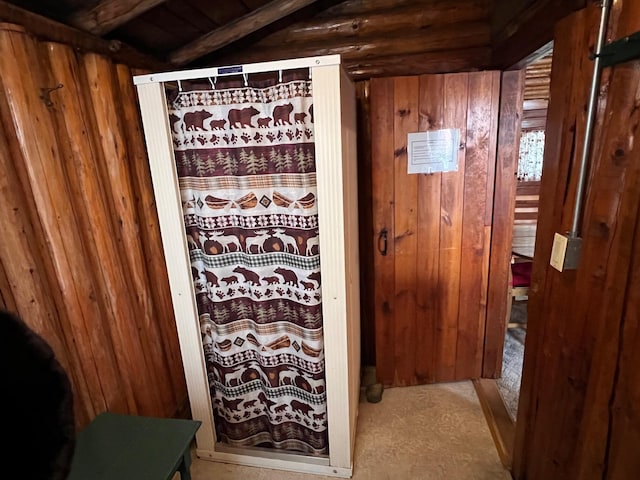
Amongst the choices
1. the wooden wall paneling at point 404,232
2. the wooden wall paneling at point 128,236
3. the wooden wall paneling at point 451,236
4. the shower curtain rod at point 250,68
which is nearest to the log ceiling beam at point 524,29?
the wooden wall paneling at point 451,236

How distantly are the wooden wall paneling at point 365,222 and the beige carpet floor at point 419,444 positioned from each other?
1.47ft

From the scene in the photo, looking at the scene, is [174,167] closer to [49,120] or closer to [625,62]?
[49,120]

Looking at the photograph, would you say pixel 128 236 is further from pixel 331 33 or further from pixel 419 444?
pixel 419 444

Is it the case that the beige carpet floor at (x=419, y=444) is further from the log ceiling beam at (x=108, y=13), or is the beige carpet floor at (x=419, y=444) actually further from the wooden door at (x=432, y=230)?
the log ceiling beam at (x=108, y=13)

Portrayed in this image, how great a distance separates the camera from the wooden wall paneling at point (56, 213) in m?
1.16

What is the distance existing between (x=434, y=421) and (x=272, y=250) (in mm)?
1538

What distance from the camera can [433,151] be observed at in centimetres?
195

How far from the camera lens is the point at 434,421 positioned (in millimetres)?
2092

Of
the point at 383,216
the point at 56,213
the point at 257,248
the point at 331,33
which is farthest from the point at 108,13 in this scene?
the point at 383,216

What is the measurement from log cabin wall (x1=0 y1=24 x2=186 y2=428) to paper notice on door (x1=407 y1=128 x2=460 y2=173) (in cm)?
149

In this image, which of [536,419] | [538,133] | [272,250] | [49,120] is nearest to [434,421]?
[536,419]

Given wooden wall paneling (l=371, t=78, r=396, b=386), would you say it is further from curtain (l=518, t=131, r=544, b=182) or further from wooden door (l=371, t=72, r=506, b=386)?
curtain (l=518, t=131, r=544, b=182)

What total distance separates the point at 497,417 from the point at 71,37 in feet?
9.66

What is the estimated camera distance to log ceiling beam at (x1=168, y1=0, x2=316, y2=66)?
1.81m
